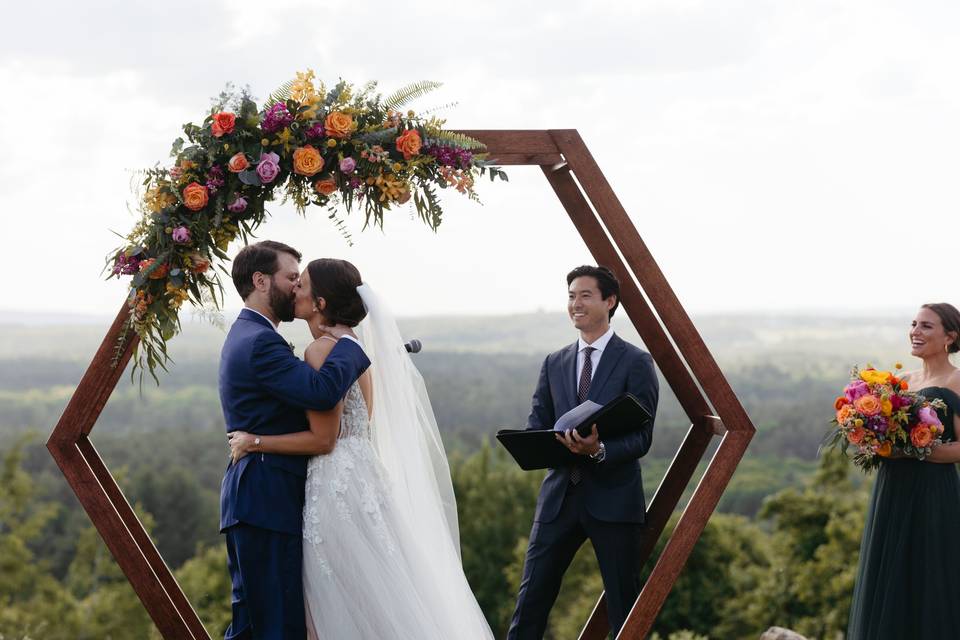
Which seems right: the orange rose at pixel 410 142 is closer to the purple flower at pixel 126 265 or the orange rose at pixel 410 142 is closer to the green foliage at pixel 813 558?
the purple flower at pixel 126 265

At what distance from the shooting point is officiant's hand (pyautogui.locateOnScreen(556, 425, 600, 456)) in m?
5.07

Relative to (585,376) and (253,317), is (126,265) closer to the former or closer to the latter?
(253,317)

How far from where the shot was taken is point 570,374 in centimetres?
545

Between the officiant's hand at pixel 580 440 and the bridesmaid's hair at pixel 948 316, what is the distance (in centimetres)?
227

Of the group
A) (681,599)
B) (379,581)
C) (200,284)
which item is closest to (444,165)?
(200,284)

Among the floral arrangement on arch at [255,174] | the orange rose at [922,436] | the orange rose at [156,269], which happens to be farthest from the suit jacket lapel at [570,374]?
the orange rose at [156,269]

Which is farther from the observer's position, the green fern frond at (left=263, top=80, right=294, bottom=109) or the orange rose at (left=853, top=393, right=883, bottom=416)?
the orange rose at (left=853, top=393, right=883, bottom=416)

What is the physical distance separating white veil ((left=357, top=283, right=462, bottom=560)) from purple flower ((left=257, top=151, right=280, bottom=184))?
0.67 metres

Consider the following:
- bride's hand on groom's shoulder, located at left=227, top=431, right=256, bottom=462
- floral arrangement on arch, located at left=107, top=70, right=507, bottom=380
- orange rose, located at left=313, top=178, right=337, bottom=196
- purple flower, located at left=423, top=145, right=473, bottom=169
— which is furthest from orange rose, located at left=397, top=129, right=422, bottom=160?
bride's hand on groom's shoulder, located at left=227, top=431, right=256, bottom=462

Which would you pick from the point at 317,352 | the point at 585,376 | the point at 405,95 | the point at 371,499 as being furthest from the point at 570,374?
the point at 405,95

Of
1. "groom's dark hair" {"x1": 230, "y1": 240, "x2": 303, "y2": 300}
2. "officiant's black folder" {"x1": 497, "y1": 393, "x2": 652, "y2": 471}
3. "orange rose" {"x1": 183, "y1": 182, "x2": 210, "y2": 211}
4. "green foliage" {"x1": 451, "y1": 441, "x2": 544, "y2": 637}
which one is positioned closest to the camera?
"groom's dark hair" {"x1": 230, "y1": 240, "x2": 303, "y2": 300}

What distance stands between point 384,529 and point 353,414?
1.70 ft

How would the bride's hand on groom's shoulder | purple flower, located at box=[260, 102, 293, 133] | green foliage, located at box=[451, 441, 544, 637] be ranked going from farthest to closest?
green foliage, located at box=[451, 441, 544, 637]
purple flower, located at box=[260, 102, 293, 133]
the bride's hand on groom's shoulder

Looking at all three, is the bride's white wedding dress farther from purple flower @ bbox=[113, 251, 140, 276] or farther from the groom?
purple flower @ bbox=[113, 251, 140, 276]
